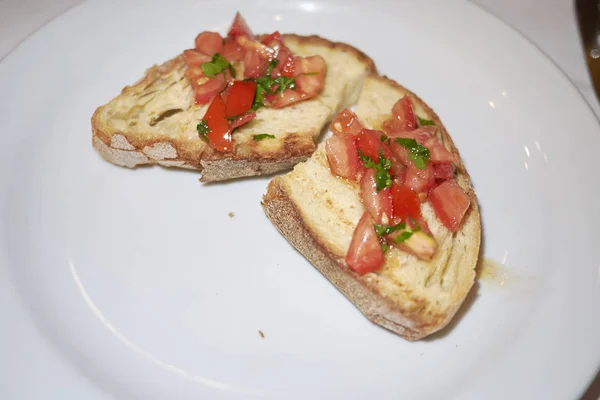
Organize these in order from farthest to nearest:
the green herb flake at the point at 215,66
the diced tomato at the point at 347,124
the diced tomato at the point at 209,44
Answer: the diced tomato at the point at 209,44 → the green herb flake at the point at 215,66 → the diced tomato at the point at 347,124

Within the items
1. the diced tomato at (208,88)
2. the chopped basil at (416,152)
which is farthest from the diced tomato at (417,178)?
the diced tomato at (208,88)

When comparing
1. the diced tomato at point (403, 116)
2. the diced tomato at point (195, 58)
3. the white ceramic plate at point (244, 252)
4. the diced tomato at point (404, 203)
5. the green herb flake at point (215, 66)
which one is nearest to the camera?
the white ceramic plate at point (244, 252)

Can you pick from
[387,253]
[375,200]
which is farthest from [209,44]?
[387,253]

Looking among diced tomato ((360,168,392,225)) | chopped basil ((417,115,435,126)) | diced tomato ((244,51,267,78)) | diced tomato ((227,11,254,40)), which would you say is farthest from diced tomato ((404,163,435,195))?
diced tomato ((227,11,254,40))

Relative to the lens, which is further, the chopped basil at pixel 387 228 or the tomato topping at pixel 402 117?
the tomato topping at pixel 402 117

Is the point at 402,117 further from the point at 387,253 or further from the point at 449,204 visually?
the point at 387,253

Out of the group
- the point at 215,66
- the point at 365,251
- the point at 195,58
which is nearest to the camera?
the point at 365,251

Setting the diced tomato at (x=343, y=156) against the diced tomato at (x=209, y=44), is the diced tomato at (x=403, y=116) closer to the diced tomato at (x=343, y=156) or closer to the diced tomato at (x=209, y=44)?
the diced tomato at (x=343, y=156)
